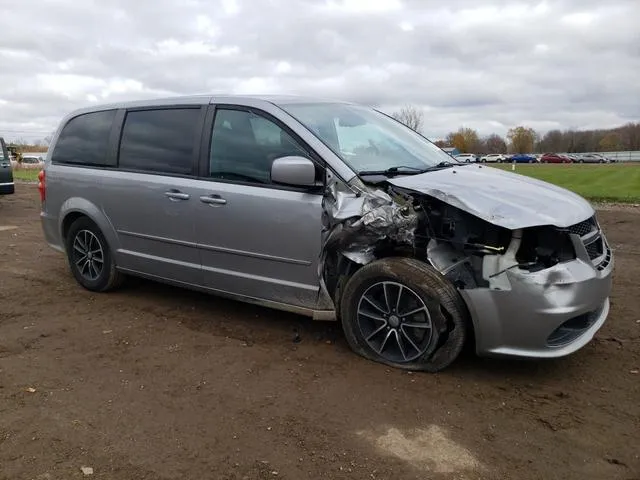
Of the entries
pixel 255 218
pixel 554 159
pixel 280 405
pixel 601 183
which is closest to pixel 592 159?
pixel 554 159

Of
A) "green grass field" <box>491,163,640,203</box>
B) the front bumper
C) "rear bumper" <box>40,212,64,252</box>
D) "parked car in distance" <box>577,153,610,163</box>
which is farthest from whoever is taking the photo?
"parked car in distance" <box>577,153,610,163</box>

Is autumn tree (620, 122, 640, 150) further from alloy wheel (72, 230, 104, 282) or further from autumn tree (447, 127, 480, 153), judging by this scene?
alloy wheel (72, 230, 104, 282)

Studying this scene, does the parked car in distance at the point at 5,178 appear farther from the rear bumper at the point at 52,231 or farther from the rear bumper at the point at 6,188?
the rear bumper at the point at 52,231

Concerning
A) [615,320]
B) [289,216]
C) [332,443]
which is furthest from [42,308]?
[615,320]

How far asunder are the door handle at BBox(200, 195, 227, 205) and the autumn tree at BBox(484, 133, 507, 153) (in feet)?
339

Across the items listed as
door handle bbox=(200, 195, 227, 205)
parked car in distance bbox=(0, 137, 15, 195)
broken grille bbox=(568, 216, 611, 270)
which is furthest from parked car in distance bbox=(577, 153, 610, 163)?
door handle bbox=(200, 195, 227, 205)

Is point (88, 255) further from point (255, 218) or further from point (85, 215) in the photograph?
point (255, 218)

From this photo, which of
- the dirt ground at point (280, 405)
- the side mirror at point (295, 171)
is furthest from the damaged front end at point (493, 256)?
the dirt ground at point (280, 405)

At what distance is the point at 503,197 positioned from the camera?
3711 millimetres

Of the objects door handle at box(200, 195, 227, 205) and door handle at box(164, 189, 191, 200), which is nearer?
door handle at box(200, 195, 227, 205)

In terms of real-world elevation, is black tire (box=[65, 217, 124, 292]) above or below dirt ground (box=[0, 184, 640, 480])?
above

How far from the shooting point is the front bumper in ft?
11.2

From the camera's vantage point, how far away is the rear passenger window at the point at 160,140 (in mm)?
4754

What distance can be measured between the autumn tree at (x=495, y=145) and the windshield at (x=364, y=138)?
102 metres
